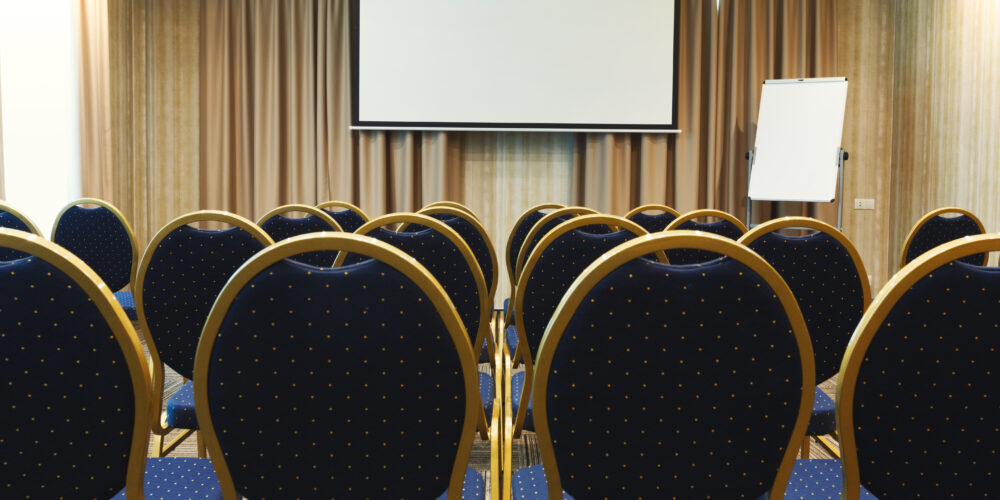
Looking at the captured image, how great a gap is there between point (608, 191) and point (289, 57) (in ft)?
9.92

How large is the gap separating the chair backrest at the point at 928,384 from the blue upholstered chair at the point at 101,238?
3.09 m

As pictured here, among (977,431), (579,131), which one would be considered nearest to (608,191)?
(579,131)

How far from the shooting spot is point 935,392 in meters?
1.00

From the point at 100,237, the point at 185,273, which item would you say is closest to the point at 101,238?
the point at 100,237

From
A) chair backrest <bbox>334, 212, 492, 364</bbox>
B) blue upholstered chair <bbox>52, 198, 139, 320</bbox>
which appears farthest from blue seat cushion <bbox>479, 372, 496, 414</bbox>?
blue upholstered chair <bbox>52, 198, 139, 320</bbox>

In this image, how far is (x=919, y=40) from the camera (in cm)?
577

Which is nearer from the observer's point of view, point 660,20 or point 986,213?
point 986,213

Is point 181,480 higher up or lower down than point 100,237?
lower down

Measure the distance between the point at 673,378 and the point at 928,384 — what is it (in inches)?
15.4

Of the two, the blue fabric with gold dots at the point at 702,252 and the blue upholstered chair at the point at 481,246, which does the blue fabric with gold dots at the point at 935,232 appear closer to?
the blue fabric with gold dots at the point at 702,252

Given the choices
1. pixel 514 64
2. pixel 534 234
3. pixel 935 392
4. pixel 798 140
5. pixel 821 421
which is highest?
pixel 514 64

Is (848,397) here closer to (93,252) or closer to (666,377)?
(666,377)

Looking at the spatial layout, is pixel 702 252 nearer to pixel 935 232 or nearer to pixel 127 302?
pixel 935 232

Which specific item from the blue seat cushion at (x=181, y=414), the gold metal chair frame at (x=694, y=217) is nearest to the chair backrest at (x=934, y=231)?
the gold metal chair frame at (x=694, y=217)
